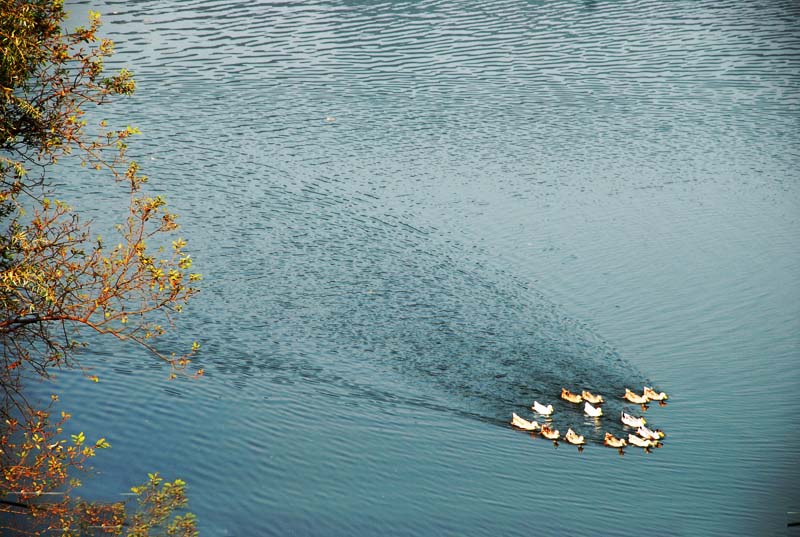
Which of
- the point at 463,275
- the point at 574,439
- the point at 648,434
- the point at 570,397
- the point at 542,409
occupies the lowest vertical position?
the point at 648,434

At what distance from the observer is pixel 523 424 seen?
2319 centimetres

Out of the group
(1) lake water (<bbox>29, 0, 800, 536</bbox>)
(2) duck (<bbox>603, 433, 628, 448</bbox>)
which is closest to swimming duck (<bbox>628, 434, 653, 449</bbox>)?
(2) duck (<bbox>603, 433, 628, 448</bbox>)

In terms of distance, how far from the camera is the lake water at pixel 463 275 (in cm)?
2147

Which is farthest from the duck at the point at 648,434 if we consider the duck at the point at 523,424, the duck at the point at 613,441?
the duck at the point at 523,424

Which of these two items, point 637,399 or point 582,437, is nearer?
point 582,437

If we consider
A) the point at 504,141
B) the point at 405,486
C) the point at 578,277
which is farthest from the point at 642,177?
the point at 405,486

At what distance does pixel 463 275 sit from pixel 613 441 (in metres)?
8.76

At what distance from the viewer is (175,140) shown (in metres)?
39.3

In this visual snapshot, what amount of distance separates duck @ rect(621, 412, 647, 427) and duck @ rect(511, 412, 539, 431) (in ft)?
7.29

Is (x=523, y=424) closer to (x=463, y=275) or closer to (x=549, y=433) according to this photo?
(x=549, y=433)

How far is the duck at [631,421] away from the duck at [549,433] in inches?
69.3

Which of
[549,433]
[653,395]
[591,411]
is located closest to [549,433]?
[549,433]

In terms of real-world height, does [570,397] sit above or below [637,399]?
above

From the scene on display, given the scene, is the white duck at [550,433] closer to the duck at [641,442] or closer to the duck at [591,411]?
the duck at [591,411]
